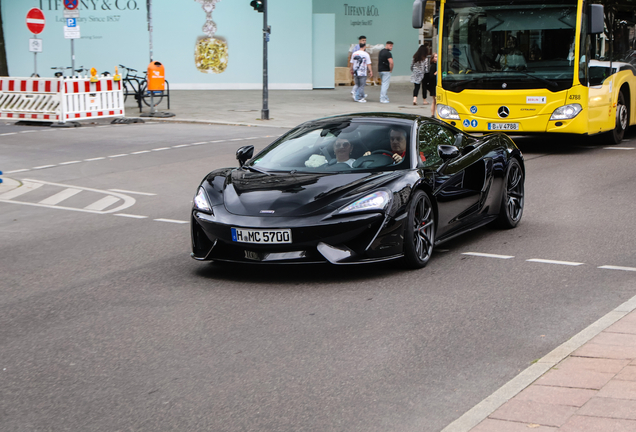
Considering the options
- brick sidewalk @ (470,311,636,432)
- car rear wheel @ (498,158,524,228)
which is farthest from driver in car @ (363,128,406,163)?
brick sidewalk @ (470,311,636,432)

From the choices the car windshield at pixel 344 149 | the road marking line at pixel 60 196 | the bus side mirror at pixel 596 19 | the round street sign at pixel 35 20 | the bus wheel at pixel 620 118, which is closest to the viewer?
the car windshield at pixel 344 149

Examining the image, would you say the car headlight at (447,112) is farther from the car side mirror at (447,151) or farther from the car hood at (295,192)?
the car hood at (295,192)

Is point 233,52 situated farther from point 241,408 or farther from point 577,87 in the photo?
point 241,408

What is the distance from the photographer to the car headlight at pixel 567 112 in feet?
50.3

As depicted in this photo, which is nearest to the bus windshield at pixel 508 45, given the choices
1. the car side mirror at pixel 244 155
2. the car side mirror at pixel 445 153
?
the car side mirror at pixel 445 153

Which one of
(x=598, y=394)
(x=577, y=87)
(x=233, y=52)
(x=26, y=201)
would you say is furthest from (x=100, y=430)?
(x=233, y=52)

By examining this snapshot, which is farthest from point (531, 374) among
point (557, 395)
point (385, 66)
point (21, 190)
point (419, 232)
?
point (385, 66)

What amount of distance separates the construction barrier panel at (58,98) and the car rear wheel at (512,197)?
15.5 m

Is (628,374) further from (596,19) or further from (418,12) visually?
(418,12)

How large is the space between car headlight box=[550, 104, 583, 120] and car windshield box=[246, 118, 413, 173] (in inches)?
328

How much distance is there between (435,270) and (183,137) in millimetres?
13207

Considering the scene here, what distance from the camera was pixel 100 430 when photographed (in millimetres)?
3951

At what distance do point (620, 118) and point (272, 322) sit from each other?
Result: 1376 centimetres

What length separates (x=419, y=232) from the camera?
23.3 feet
